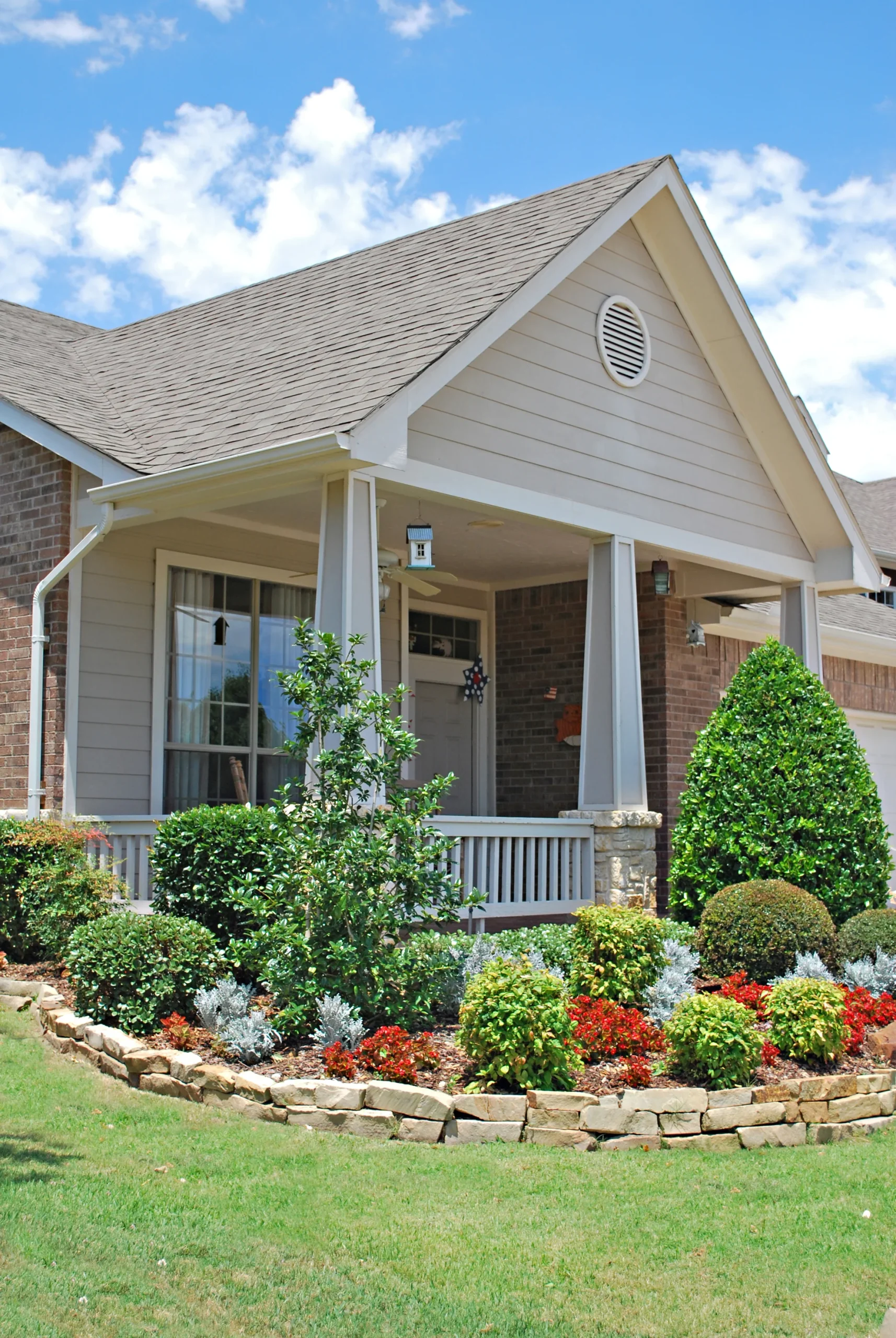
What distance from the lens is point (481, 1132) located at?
600cm

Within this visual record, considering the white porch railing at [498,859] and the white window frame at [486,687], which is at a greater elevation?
the white window frame at [486,687]

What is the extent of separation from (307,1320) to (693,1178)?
2107mm

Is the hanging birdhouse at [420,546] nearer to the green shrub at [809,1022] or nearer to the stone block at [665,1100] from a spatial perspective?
the green shrub at [809,1022]

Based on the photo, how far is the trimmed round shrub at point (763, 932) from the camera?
8.63 metres

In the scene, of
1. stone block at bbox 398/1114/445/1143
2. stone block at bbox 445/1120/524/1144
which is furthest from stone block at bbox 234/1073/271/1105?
stone block at bbox 445/1120/524/1144

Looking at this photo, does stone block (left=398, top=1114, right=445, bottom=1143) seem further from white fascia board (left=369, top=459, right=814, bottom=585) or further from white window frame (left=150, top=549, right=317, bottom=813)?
white window frame (left=150, top=549, right=317, bottom=813)

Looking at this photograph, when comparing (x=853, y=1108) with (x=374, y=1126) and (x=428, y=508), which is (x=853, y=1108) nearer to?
(x=374, y=1126)

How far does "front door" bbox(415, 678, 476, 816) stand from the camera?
44.6 feet

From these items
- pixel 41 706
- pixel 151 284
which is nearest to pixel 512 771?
pixel 41 706

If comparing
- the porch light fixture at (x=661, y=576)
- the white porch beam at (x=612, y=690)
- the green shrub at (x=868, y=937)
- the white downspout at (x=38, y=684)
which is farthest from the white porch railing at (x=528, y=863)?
the white downspout at (x=38, y=684)

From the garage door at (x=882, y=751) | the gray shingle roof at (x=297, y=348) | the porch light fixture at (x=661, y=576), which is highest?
the gray shingle roof at (x=297, y=348)

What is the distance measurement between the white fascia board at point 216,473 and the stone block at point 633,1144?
13.9 feet

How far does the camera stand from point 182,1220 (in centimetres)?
464

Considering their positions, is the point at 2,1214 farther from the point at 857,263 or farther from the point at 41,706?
the point at 857,263
